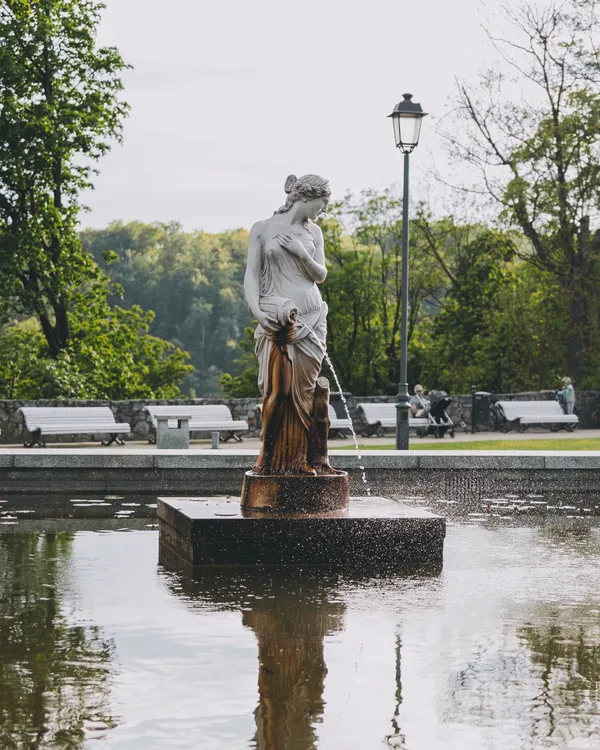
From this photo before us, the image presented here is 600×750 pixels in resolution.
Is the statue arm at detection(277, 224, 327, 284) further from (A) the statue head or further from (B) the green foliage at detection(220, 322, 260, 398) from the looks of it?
(B) the green foliage at detection(220, 322, 260, 398)

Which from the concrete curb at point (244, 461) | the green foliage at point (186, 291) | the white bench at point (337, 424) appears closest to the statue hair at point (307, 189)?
the concrete curb at point (244, 461)

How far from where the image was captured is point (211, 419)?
78.0 ft

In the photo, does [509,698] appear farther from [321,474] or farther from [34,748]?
[321,474]

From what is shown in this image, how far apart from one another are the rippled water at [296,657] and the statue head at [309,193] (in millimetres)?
2401

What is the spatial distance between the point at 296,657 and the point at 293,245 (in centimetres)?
350

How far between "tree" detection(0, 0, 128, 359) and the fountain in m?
21.1

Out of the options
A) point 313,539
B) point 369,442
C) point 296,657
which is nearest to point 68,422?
point 369,442

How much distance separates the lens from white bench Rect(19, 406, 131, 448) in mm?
21656

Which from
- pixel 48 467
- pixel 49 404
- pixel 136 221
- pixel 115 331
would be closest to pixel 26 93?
pixel 115 331

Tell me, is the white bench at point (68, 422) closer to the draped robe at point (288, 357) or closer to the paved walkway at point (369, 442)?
the paved walkway at point (369, 442)

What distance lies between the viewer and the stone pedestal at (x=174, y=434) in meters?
16.1

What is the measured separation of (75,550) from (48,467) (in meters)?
3.87

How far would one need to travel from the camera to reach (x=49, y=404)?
23891 millimetres

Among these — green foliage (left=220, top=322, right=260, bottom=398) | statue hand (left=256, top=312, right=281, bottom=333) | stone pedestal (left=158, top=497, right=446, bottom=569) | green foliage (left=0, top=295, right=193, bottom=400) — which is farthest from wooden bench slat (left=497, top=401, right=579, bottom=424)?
statue hand (left=256, top=312, right=281, bottom=333)
